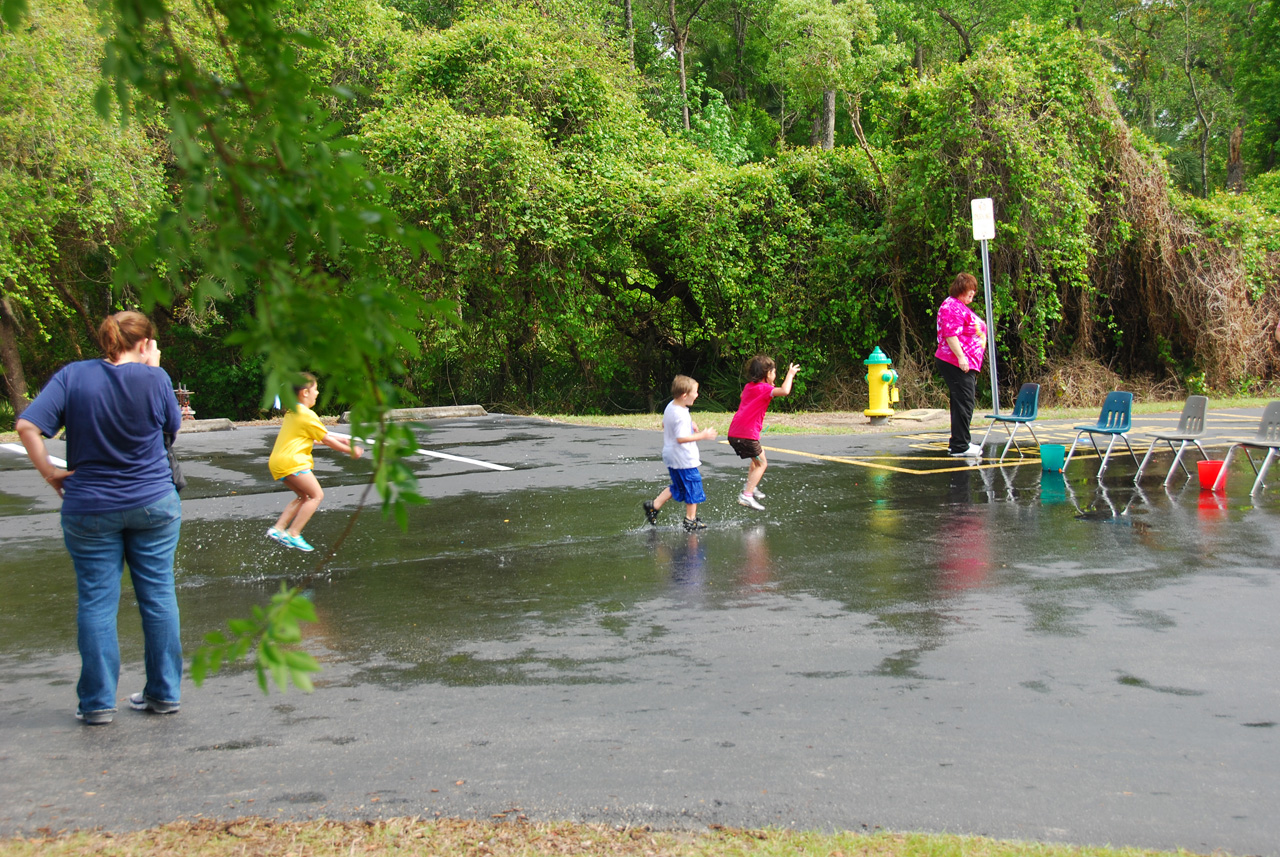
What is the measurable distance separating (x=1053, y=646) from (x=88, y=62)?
72.1 ft

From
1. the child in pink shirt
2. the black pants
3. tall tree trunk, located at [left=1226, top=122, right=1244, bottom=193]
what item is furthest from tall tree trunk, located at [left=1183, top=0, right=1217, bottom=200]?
the child in pink shirt

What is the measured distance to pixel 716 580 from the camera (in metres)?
6.86

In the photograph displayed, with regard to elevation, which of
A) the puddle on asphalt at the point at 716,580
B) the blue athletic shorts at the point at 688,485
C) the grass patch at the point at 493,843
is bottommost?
the grass patch at the point at 493,843

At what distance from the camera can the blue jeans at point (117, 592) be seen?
4.62 metres

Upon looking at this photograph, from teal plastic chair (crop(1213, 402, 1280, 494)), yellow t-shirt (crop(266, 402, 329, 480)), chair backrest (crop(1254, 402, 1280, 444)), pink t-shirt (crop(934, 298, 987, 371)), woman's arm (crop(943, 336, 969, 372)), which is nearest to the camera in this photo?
yellow t-shirt (crop(266, 402, 329, 480))

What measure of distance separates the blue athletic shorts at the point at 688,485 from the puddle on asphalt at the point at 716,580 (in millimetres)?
303

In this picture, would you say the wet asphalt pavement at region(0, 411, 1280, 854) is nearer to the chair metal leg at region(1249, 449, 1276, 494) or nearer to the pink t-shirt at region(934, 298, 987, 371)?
the chair metal leg at region(1249, 449, 1276, 494)

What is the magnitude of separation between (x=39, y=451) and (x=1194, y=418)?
399 inches

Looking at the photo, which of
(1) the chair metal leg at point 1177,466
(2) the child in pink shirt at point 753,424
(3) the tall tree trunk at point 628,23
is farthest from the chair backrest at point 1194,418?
(3) the tall tree trunk at point 628,23

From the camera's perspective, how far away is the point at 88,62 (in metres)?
20.8

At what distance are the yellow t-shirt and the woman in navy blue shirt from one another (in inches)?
119

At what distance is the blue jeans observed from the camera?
4.62 meters

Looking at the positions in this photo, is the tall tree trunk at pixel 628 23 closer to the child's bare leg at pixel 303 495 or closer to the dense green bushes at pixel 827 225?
the dense green bushes at pixel 827 225

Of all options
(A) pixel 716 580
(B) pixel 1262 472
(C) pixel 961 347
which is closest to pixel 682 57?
(C) pixel 961 347
